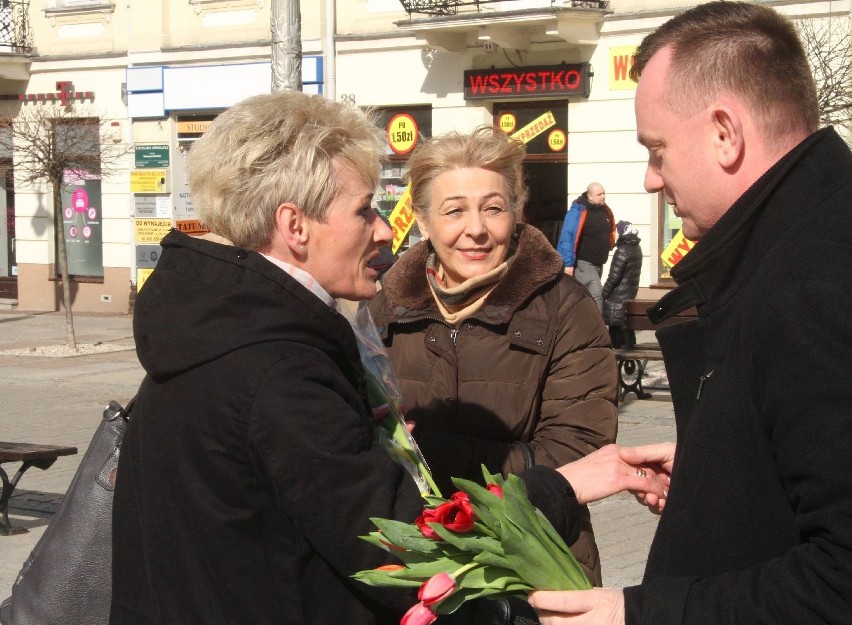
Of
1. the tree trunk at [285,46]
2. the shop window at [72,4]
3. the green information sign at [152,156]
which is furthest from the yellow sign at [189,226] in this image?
the shop window at [72,4]

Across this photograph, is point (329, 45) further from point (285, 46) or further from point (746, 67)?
point (746, 67)

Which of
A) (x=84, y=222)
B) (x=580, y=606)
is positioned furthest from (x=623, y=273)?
(x=84, y=222)

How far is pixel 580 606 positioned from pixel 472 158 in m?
2.05

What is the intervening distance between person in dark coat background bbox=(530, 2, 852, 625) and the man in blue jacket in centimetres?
1234

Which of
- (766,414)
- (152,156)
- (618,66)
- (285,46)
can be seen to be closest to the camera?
(766,414)

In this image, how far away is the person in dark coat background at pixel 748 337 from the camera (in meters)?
1.56

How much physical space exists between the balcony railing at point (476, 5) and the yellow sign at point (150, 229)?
578cm

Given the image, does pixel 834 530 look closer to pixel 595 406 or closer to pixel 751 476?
pixel 751 476

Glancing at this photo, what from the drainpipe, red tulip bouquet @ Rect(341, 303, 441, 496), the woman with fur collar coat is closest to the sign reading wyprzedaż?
the drainpipe

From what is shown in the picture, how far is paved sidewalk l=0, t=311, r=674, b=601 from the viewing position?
260 inches

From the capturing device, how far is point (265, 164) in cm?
236

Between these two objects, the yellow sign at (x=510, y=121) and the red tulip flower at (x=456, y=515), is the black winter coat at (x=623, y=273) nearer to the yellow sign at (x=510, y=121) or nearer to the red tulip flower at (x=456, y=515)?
the yellow sign at (x=510, y=121)

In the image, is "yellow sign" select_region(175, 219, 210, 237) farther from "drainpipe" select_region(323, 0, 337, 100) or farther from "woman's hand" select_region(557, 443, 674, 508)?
"drainpipe" select_region(323, 0, 337, 100)

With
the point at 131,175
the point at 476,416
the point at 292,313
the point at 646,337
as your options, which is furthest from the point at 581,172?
the point at 292,313
